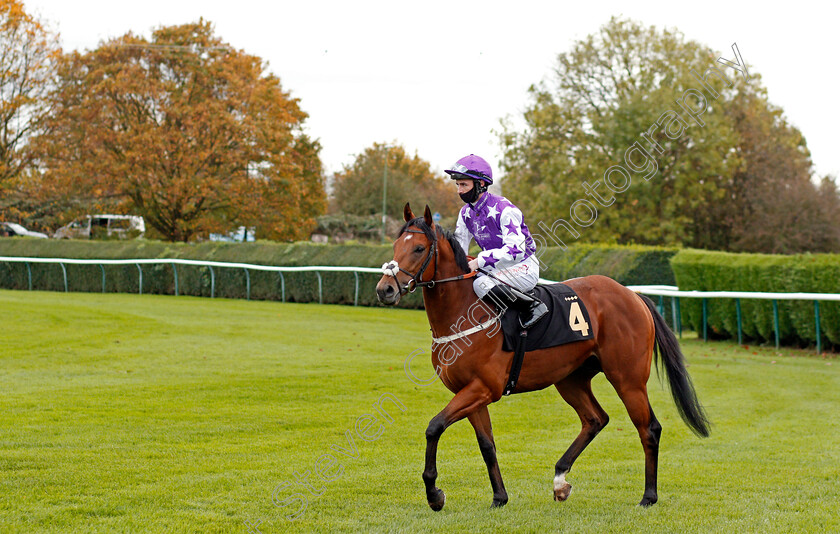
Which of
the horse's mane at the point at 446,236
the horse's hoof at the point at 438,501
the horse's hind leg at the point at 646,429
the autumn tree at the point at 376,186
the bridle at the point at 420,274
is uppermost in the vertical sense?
the autumn tree at the point at 376,186

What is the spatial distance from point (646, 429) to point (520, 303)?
3.25 ft

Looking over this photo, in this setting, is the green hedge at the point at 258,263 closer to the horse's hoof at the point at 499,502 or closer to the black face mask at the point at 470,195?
the black face mask at the point at 470,195

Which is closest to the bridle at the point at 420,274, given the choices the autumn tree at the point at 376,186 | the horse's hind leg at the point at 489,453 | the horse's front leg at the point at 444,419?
the horse's front leg at the point at 444,419

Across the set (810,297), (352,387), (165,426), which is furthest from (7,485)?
(810,297)

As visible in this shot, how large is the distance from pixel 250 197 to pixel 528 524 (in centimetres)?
2380

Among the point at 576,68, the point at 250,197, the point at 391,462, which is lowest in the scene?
the point at 391,462

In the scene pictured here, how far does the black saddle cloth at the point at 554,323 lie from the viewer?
14.2 ft

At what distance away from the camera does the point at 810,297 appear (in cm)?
989

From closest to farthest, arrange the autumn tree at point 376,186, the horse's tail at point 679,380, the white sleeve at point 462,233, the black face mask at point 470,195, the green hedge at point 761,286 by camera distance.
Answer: the black face mask at point 470,195
the white sleeve at point 462,233
the horse's tail at point 679,380
the green hedge at point 761,286
the autumn tree at point 376,186

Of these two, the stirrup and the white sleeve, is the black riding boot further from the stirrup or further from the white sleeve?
the white sleeve

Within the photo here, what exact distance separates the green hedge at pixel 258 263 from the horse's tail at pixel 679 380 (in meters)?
8.99

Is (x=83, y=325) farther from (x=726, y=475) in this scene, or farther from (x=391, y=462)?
(x=726, y=475)

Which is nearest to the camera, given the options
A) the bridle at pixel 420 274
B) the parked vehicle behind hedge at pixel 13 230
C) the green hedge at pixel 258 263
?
the bridle at pixel 420 274

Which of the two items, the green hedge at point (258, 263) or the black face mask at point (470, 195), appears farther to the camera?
the green hedge at point (258, 263)
